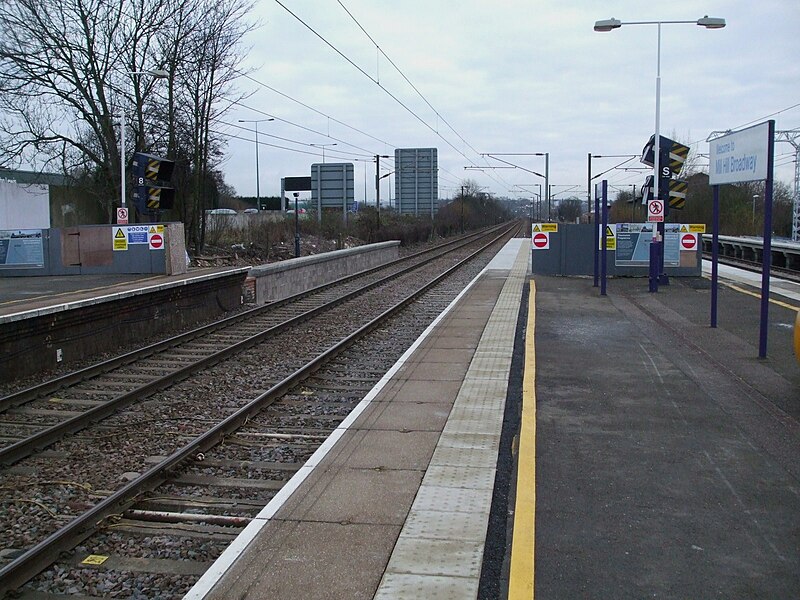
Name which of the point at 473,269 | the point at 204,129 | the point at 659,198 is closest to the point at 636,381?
the point at 659,198

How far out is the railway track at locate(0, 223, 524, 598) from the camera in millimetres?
5094

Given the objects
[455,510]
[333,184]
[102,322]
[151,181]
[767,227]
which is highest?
[333,184]

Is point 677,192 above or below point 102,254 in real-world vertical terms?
above

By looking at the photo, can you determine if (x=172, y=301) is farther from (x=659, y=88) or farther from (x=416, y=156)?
(x=416, y=156)

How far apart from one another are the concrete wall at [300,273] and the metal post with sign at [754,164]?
11.4 meters

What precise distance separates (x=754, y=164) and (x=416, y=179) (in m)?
60.6

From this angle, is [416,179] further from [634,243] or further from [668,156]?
[668,156]

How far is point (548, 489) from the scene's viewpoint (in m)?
5.79

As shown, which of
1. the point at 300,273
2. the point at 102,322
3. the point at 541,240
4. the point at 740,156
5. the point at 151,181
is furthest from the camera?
the point at 151,181

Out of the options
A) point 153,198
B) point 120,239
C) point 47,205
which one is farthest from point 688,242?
point 47,205

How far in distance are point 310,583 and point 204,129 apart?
3206cm

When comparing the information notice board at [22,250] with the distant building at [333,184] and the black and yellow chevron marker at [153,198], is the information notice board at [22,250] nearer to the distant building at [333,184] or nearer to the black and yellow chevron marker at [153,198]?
the black and yellow chevron marker at [153,198]

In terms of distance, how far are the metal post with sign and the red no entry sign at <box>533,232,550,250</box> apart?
1201 centimetres

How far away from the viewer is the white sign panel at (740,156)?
10584 mm
